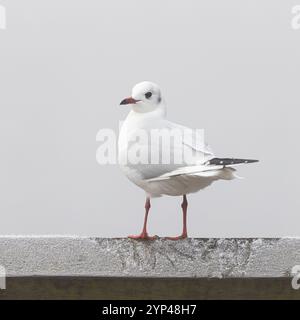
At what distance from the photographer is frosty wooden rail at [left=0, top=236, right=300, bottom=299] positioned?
4414 millimetres

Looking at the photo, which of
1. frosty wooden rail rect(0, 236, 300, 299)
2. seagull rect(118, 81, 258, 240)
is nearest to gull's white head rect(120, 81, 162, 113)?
seagull rect(118, 81, 258, 240)

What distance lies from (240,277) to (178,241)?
1.40ft

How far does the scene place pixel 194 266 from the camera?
4508 mm

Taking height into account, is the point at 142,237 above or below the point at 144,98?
below

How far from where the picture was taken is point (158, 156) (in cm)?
485

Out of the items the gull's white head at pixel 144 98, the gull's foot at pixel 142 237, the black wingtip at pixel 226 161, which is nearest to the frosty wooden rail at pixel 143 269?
the gull's foot at pixel 142 237

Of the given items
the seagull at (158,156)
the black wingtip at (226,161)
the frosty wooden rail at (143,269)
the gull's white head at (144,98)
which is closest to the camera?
the black wingtip at (226,161)

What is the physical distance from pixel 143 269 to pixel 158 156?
2.53ft

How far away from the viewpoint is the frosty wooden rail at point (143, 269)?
4.41 metres

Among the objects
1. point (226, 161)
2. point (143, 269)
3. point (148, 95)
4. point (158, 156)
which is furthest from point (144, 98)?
point (143, 269)

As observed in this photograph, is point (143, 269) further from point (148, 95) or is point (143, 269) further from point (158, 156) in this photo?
point (148, 95)

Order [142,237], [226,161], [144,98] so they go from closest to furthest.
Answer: [226,161]
[142,237]
[144,98]

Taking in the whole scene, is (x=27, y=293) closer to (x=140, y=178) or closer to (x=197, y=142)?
(x=140, y=178)

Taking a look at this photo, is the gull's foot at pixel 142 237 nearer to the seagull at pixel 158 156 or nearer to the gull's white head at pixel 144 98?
the seagull at pixel 158 156
